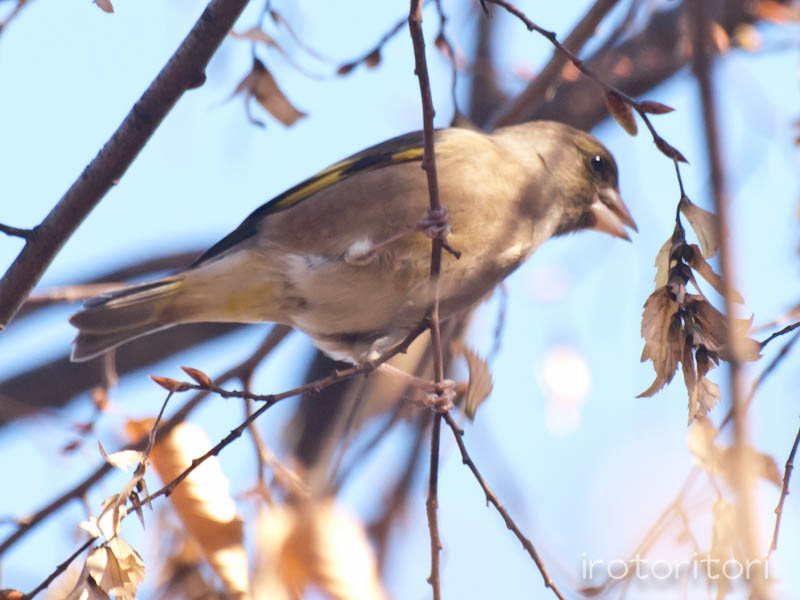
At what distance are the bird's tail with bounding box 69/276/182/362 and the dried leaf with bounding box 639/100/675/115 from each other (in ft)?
5.85

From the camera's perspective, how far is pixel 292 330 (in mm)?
3643

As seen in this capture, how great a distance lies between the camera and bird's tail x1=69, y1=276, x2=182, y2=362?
330 cm

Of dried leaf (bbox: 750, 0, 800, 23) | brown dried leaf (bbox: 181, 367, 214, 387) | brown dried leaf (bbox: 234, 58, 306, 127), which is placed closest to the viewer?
brown dried leaf (bbox: 181, 367, 214, 387)

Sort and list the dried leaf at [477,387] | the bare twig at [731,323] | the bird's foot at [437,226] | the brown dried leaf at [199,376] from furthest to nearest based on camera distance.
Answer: the dried leaf at [477,387]
the bird's foot at [437,226]
the brown dried leaf at [199,376]
the bare twig at [731,323]

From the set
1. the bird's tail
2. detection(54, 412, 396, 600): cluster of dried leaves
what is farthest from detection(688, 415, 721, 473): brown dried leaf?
the bird's tail

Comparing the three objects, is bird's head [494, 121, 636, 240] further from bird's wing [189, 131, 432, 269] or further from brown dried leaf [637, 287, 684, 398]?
brown dried leaf [637, 287, 684, 398]

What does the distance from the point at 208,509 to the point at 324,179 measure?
1.30m

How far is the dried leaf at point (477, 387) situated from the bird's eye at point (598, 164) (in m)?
1.76

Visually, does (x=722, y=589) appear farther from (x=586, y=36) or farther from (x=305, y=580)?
(x=586, y=36)

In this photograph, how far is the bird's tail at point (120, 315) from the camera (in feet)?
10.8

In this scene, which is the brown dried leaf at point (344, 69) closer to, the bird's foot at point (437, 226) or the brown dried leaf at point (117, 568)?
the bird's foot at point (437, 226)

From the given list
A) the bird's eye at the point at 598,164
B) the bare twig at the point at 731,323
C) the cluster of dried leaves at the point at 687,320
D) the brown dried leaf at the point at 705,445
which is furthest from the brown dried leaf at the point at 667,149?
the bird's eye at the point at 598,164

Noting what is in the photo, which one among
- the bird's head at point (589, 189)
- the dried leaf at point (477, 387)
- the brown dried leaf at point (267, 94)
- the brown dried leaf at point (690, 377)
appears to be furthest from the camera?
the bird's head at point (589, 189)

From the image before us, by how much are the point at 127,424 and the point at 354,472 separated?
79 centimetres
